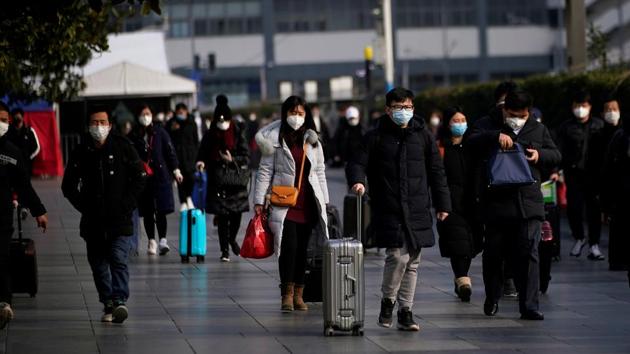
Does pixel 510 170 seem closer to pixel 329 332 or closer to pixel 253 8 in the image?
pixel 329 332

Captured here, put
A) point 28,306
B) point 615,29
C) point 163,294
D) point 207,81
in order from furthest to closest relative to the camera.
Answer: point 207,81
point 615,29
point 163,294
point 28,306

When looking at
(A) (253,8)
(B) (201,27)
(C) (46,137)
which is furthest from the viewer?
(B) (201,27)

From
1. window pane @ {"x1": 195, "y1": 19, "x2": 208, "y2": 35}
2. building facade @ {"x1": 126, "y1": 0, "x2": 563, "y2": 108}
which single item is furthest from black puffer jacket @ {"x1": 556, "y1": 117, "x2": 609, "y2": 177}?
window pane @ {"x1": 195, "y1": 19, "x2": 208, "y2": 35}

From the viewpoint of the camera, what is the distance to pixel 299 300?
1272 cm

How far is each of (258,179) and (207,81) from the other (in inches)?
3949

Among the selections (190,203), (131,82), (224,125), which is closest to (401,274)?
(224,125)

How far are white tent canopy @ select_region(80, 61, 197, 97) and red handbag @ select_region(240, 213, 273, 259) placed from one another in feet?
95.1

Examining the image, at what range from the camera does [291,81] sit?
112750mm

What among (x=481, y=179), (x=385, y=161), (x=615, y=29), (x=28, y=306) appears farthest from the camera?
(x=615, y=29)

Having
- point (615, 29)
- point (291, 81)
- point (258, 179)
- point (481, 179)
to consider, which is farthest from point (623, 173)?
point (291, 81)

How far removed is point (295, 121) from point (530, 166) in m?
1.94

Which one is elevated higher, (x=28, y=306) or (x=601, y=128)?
(x=601, y=128)

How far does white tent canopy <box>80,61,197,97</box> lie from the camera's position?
41.5 meters

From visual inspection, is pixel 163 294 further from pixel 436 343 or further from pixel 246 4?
pixel 246 4
